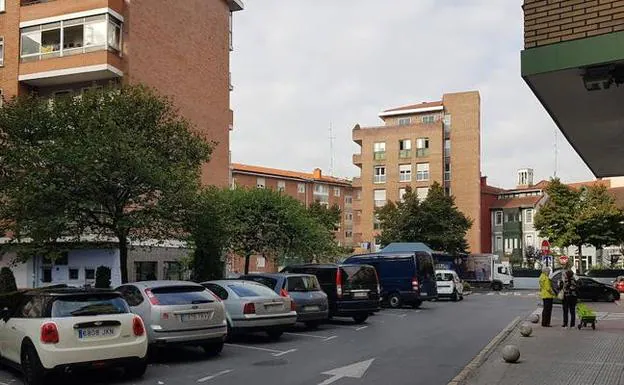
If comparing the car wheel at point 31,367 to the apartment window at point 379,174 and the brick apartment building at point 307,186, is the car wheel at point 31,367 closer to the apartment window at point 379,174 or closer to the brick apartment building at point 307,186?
the brick apartment building at point 307,186

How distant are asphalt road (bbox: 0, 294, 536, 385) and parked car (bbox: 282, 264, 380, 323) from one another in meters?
0.53

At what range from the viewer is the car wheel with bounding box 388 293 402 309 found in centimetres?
2742

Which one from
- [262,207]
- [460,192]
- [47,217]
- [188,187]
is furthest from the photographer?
[460,192]

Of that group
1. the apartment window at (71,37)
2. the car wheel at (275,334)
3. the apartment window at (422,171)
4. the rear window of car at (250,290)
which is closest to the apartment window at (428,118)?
the apartment window at (422,171)

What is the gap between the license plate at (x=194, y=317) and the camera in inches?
472

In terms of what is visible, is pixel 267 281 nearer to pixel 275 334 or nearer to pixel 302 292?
pixel 302 292

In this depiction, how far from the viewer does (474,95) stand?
2872 inches

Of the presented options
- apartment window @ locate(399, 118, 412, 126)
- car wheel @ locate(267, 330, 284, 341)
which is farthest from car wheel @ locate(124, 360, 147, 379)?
apartment window @ locate(399, 118, 412, 126)

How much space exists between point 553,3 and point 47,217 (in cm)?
1525

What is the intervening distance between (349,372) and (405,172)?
212 feet

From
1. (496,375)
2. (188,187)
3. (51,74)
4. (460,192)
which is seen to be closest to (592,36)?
(496,375)

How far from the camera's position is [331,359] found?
12.5m

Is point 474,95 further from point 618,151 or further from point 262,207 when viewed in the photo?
point 618,151

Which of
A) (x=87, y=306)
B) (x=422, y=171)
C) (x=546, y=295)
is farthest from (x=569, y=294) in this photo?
(x=422, y=171)
